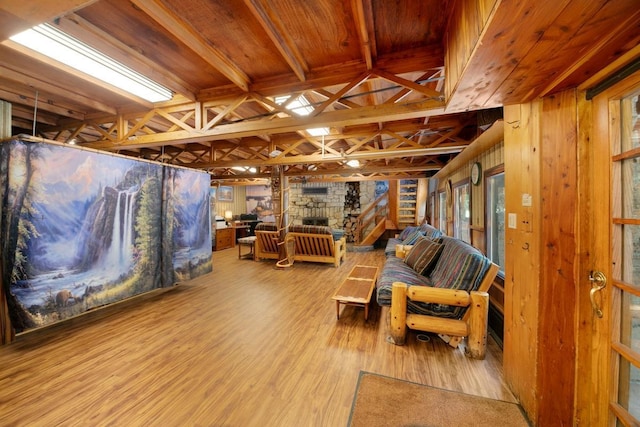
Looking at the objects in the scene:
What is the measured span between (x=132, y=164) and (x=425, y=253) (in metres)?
4.06

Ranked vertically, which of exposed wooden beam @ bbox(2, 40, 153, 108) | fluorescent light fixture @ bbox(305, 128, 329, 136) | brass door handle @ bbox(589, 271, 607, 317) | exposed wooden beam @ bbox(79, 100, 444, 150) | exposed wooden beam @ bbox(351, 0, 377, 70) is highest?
fluorescent light fixture @ bbox(305, 128, 329, 136)

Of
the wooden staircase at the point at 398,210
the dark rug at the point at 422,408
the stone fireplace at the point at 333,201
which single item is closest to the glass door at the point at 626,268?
the dark rug at the point at 422,408

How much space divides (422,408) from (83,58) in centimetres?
374

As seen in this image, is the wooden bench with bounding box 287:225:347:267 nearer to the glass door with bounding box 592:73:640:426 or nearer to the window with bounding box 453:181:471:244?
the window with bounding box 453:181:471:244

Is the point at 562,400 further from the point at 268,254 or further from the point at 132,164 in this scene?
the point at 268,254

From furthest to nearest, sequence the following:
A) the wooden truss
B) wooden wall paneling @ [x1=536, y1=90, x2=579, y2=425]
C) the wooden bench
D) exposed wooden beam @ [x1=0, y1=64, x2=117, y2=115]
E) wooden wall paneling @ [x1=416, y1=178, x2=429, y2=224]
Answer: wooden wall paneling @ [x1=416, y1=178, x2=429, y2=224], the wooden bench, the wooden truss, exposed wooden beam @ [x1=0, y1=64, x2=117, y2=115], wooden wall paneling @ [x1=536, y1=90, x2=579, y2=425]

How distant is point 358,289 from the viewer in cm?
279

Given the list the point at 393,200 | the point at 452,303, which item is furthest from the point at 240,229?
the point at 452,303

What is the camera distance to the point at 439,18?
5.23 feet

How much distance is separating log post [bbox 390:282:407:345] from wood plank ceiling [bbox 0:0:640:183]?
5.29 ft

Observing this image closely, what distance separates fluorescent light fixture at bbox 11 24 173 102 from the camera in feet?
5.46

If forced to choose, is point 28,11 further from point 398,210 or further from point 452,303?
point 398,210

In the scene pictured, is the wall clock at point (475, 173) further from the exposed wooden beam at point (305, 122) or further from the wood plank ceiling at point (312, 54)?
the exposed wooden beam at point (305, 122)

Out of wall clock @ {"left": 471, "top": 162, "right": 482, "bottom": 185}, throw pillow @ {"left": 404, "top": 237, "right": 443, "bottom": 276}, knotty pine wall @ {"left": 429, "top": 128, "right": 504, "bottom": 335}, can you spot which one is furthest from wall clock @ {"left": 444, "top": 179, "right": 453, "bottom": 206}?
throw pillow @ {"left": 404, "top": 237, "right": 443, "bottom": 276}
